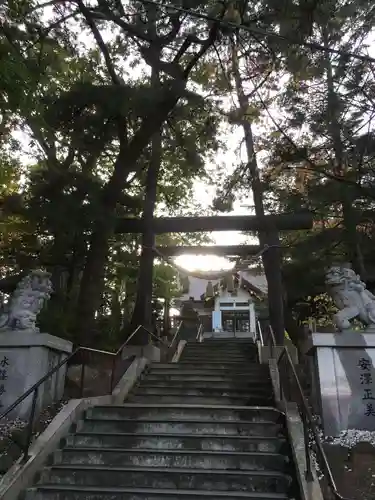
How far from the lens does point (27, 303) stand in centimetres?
759

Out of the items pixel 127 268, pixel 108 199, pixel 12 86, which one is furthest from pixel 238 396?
pixel 127 268

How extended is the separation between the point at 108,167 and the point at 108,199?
6.60 metres

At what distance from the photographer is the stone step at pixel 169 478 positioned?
4.95 meters

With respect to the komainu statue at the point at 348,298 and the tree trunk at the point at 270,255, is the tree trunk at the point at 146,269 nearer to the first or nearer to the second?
the tree trunk at the point at 270,255

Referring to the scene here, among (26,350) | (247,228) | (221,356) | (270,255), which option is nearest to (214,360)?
(221,356)

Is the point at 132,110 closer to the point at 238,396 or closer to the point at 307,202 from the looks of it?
the point at 307,202

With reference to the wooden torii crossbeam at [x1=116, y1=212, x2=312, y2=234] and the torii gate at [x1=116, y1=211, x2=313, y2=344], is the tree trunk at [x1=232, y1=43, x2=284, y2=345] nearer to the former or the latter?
the torii gate at [x1=116, y1=211, x2=313, y2=344]

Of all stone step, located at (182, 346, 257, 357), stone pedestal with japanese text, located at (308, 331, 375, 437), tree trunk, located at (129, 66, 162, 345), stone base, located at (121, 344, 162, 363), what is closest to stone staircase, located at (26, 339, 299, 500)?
stone pedestal with japanese text, located at (308, 331, 375, 437)

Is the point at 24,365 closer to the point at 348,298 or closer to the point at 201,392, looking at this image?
the point at 201,392

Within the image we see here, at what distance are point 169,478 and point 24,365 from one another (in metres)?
3.22

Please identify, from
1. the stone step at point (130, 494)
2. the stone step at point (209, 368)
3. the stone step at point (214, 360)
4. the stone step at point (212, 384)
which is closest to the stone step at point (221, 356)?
the stone step at point (214, 360)

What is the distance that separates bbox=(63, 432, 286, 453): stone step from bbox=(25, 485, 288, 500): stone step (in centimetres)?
88

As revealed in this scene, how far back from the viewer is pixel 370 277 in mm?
9055

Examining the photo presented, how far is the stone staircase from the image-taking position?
16.0 ft
